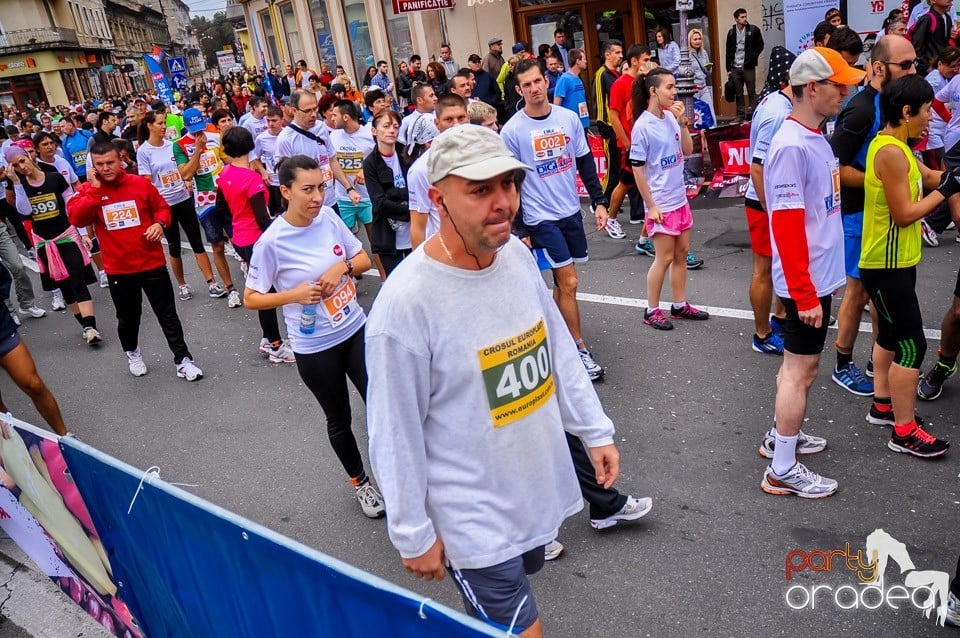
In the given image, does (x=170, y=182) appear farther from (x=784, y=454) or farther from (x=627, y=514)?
(x=784, y=454)

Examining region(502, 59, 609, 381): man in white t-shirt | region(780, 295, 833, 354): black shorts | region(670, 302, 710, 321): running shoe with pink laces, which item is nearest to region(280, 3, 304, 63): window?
region(502, 59, 609, 381): man in white t-shirt

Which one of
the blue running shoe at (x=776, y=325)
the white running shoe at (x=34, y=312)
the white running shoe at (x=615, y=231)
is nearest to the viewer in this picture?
the blue running shoe at (x=776, y=325)

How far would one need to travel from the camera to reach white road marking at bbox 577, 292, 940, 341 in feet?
18.8

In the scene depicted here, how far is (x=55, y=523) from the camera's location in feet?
11.5

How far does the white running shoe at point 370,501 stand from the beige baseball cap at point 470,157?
2579 mm

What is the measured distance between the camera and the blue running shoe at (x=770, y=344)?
5.57m

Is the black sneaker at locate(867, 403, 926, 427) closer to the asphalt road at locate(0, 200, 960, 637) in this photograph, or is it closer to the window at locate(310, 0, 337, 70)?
the asphalt road at locate(0, 200, 960, 637)

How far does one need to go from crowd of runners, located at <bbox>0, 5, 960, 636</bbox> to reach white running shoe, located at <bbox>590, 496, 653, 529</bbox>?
0.6 inches

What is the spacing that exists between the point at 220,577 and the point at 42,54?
80.8 metres

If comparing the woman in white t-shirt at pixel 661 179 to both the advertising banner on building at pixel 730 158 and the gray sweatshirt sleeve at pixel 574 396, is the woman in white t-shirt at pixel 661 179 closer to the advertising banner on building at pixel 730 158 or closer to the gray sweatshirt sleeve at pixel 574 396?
the gray sweatshirt sleeve at pixel 574 396

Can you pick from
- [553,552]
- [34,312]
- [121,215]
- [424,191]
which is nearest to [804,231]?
[553,552]

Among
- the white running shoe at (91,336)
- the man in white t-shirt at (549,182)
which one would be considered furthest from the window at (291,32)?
the man in white t-shirt at (549,182)

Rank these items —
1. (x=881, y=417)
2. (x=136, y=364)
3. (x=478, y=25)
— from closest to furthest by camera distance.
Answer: (x=881, y=417) < (x=136, y=364) < (x=478, y=25)

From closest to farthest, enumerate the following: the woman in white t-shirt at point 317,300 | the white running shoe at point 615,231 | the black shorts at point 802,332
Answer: the black shorts at point 802,332
the woman in white t-shirt at point 317,300
the white running shoe at point 615,231
